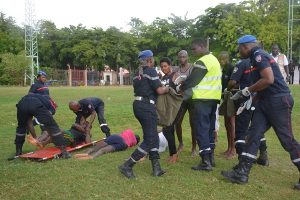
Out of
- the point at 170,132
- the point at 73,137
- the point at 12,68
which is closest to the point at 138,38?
the point at 12,68

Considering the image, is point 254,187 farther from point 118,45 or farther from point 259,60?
point 118,45

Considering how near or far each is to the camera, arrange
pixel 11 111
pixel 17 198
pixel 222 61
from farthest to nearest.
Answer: pixel 11 111
pixel 222 61
pixel 17 198

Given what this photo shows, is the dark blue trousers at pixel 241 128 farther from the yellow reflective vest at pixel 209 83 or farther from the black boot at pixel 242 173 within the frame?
the black boot at pixel 242 173

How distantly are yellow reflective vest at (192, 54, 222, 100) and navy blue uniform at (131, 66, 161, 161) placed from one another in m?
0.79

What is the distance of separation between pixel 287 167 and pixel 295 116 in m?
6.16

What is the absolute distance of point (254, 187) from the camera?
6023mm

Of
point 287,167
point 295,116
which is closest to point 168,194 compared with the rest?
point 287,167

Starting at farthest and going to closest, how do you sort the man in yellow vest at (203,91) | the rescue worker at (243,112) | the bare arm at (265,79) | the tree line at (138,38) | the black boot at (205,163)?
the tree line at (138,38) → the rescue worker at (243,112) → the black boot at (205,163) → the man in yellow vest at (203,91) → the bare arm at (265,79)

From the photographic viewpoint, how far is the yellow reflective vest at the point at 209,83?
6.75m

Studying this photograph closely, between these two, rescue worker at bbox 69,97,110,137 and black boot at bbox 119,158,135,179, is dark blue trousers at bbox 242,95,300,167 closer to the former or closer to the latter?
black boot at bbox 119,158,135,179

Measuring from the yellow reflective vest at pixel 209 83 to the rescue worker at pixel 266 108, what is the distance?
25.2 inches

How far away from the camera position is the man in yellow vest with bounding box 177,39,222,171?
6.72m

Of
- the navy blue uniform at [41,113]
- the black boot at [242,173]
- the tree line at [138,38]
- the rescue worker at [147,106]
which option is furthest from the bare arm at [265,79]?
the tree line at [138,38]

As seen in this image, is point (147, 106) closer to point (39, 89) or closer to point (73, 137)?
point (73, 137)
